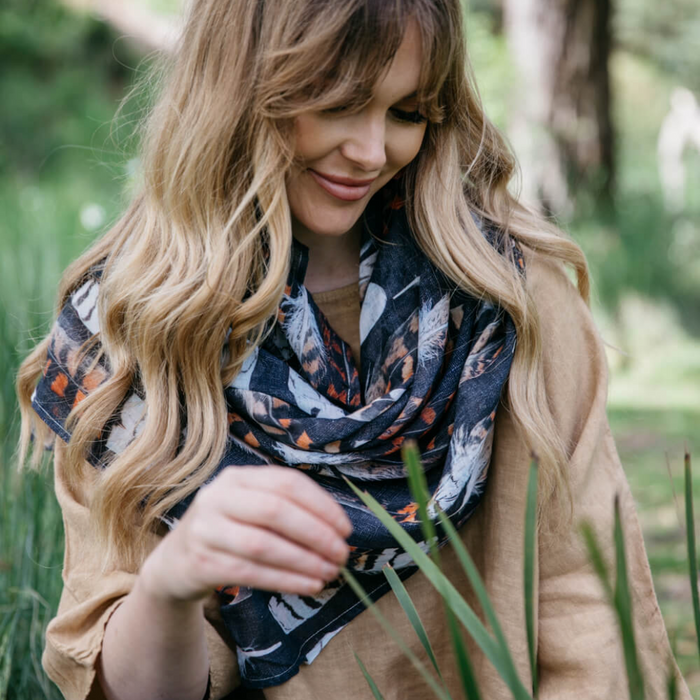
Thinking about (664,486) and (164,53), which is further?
(664,486)

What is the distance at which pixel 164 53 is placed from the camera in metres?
1.54

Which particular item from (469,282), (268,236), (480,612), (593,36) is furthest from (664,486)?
(593,36)

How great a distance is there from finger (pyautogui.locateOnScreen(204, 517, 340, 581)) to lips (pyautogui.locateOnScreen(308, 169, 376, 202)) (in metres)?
0.67

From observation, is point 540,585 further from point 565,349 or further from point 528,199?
point 528,199

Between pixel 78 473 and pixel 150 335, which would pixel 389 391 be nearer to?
pixel 150 335

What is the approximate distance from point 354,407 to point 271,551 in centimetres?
74

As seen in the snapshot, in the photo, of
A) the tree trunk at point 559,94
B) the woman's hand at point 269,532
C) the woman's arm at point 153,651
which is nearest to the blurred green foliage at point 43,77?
the tree trunk at point 559,94

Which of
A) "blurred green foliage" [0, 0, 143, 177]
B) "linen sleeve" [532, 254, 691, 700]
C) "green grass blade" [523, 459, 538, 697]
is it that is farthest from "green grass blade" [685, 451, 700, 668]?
"blurred green foliage" [0, 0, 143, 177]

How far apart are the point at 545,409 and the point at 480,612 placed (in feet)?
1.25

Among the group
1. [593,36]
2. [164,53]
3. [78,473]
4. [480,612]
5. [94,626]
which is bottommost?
[480,612]

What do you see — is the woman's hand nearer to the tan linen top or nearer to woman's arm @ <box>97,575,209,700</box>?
woman's arm @ <box>97,575,209,700</box>

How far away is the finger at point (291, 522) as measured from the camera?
0.66 m

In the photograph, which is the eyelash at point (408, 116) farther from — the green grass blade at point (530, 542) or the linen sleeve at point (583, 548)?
the green grass blade at point (530, 542)

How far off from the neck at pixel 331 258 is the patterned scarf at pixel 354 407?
88 millimetres
